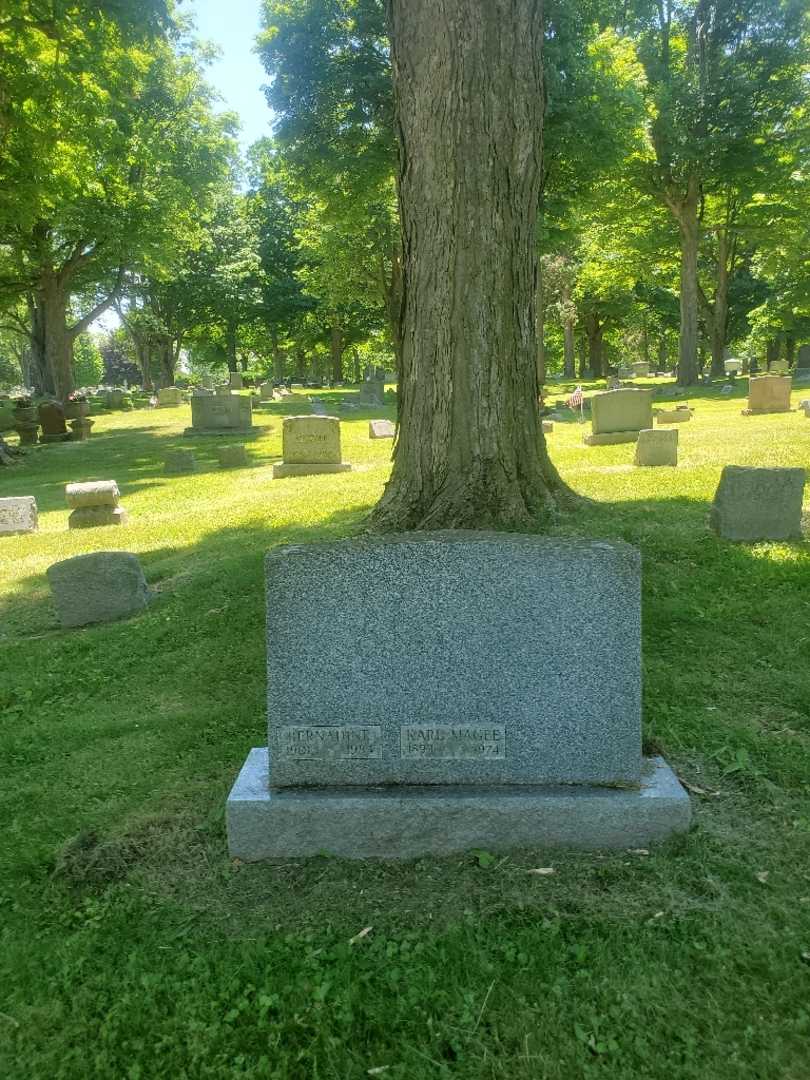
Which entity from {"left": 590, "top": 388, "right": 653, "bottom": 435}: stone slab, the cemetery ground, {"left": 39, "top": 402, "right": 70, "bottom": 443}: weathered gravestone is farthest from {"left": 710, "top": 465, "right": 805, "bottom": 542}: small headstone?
{"left": 39, "top": 402, "right": 70, "bottom": 443}: weathered gravestone

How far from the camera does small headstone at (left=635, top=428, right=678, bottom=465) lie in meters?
12.6

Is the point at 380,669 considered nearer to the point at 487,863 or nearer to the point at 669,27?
the point at 487,863

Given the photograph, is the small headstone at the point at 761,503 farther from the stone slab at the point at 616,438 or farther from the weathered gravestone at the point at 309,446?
the stone slab at the point at 616,438

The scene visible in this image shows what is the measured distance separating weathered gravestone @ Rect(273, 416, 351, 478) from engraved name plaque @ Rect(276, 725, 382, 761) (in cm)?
1195

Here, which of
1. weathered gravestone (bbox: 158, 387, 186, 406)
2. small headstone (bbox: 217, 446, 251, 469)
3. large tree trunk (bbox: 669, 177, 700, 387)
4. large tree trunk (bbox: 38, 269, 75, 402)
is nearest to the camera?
small headstone (bbox: 217, 446, 251, 469)

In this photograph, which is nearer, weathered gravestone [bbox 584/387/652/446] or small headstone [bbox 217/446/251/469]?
weathered gravestone [bbox 584/387/652/446]

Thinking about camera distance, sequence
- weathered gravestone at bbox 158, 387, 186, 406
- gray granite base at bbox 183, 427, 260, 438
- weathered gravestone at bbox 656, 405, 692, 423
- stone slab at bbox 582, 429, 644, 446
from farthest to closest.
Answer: weathered gravestone at bbox 158, 387, 186, 406 < gray granite base at bbox 183, 427, 260, 438 < weathered gravestone at bbox 656, 405, 692, 423 < stone slab at bbox 582, 429, 644, 446

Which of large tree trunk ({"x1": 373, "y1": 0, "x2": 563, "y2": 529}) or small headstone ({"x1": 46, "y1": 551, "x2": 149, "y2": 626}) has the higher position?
large tree trunk ({"x1": 373, "y1": 0, "x2": 563, "y2": 529})

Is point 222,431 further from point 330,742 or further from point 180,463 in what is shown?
point 330,742

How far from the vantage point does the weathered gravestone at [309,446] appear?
15.1 meters

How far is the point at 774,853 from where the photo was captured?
3.22 metres

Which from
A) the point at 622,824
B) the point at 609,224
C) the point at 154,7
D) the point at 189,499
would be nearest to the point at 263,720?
the point at 622,824

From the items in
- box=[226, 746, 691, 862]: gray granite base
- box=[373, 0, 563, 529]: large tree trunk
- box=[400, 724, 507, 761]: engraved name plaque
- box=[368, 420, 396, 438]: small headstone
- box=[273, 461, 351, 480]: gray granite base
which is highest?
box=[373, 0, 563, 529]: large tree trunk

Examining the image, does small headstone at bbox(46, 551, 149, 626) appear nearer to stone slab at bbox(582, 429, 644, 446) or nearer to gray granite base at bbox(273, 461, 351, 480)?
gray granite base at bbox(273, 461, 351, 480)
